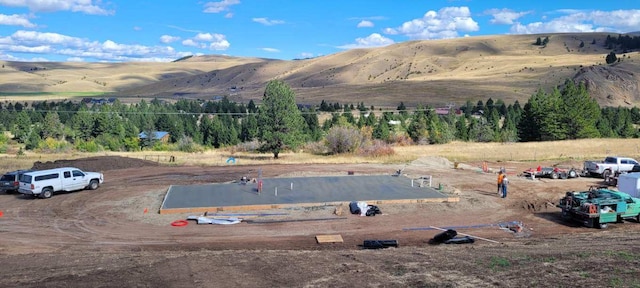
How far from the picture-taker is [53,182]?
2930 cm

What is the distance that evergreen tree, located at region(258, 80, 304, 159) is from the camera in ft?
158

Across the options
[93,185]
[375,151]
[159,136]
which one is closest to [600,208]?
[93,185]

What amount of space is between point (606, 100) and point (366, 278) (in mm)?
130521

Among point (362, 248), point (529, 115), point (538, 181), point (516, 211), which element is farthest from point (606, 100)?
point (362, 248)

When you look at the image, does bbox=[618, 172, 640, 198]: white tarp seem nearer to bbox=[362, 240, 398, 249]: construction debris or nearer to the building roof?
bbox=[362, 240, 398, 249]: construction debris

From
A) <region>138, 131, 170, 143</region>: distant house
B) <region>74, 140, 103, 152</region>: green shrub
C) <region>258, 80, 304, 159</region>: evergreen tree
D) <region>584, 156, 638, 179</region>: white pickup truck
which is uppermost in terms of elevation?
<region>258, 80, 304, 159</region>: evergreen tree

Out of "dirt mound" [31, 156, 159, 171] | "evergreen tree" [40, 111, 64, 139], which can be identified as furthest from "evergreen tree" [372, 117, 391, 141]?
"evergreen tree" [40, 111, 64, 139]

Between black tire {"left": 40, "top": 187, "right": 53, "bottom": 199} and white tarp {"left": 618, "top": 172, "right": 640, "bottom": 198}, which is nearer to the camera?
white tarp {"left": 618, "top": 172, "right": 640, "bottom": 198}

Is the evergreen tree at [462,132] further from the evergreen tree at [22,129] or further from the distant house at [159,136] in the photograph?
the evergreen tree at [22,129]

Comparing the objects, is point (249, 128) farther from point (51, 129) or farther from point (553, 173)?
point (553, 173)

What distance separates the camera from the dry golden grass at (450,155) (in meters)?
46.7

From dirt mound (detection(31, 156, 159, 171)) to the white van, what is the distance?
9.09m

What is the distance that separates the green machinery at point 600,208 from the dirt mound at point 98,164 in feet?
108

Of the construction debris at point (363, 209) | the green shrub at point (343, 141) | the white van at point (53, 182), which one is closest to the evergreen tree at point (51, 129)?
the green shrub at point (343, 141)
